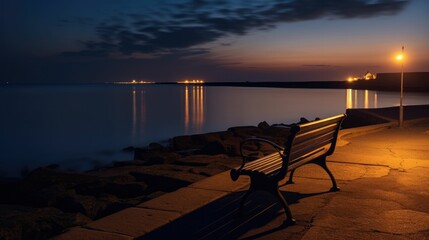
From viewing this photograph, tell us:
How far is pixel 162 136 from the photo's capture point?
34.5m

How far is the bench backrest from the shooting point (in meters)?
5.20

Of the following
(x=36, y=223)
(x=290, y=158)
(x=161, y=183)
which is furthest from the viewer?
(x=161, y=183)

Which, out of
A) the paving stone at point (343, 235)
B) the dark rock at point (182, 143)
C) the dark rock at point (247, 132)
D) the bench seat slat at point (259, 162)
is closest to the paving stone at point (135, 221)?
the bench seat slat at point (259, 162)

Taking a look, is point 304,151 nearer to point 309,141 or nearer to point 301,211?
point 309,141

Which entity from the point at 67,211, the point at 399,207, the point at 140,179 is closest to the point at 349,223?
the point at 399,207

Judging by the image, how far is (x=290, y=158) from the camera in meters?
5.36

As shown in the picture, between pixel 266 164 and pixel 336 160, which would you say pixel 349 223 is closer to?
pixel 266 164

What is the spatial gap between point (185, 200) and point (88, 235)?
1.66m

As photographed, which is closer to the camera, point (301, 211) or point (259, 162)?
point (301, 211)

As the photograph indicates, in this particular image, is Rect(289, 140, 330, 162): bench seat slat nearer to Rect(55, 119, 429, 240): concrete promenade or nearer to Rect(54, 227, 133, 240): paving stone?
Rect(55, 119, 429, 240): concrete promenade

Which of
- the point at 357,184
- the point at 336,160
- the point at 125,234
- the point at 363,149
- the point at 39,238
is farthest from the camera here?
the point at 363,149

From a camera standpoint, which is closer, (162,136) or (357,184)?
(357,184)

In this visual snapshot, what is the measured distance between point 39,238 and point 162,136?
2883 cm

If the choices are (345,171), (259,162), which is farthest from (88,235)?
(345,171)
